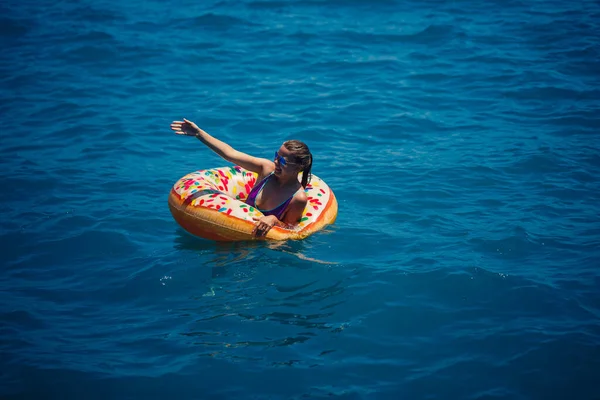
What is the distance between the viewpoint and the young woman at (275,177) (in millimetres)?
5969

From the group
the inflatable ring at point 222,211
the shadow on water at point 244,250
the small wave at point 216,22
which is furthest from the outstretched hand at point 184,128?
the small wave at point 216,22

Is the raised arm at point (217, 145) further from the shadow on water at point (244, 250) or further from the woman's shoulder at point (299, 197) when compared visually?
the shadow on water at point (244, 250)

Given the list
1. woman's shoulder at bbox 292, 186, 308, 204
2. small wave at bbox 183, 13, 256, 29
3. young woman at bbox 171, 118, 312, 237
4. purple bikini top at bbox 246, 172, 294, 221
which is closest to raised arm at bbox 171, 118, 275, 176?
young woman at bbox 171, 118, 312, 237

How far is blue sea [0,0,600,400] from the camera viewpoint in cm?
464

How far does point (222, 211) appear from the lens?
601 centimetres

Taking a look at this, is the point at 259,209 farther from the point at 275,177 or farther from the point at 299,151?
the point at 299,151

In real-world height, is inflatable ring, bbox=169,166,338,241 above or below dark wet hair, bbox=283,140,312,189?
below

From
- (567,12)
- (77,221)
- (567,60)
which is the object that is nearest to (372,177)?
(77,221)

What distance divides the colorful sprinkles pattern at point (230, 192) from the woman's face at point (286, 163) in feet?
1.61

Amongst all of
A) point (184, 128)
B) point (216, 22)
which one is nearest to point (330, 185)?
point (184, 128)

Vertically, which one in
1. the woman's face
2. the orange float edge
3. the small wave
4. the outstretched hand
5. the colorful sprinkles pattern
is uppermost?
the small wave

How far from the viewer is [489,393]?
14.2 ft

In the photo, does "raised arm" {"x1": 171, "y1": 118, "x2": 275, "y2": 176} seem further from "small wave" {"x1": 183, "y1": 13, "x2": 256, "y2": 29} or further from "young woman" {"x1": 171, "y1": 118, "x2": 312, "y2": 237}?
"small wave" {"x1": 183, "y1": 13, "x2": 256, "y2": 29}

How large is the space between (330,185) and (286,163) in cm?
189
